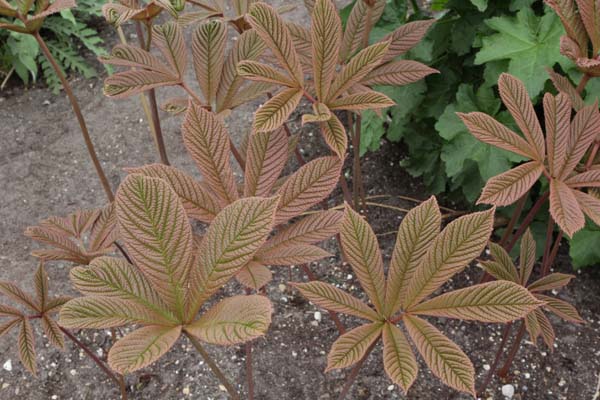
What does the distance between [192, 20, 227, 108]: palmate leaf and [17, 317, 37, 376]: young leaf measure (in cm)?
61

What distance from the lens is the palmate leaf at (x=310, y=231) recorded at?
43.7 inches

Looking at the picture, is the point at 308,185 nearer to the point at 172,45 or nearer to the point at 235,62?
the point at 235,62

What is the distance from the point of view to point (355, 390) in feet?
5.41

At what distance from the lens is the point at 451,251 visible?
965 millimetres

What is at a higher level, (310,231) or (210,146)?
(210,146)

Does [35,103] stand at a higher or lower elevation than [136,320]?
lower

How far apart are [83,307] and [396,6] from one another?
5.12ft

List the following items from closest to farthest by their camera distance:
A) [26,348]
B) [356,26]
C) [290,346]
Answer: [26,348], [356,26], [290,346]

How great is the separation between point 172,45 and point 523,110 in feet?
2.44

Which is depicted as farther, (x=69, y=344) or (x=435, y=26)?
(x=435, y=26)

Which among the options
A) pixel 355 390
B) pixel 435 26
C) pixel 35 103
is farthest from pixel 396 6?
pixel 35 103

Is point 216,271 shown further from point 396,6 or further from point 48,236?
point 396,6

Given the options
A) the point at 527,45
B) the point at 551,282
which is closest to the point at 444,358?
the point at 551,282

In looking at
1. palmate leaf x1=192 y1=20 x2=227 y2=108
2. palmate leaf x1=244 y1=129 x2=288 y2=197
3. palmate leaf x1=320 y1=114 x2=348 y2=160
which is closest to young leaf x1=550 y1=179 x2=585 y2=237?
palmate leaf x1=320 y1=114 x2=348 y2=160
